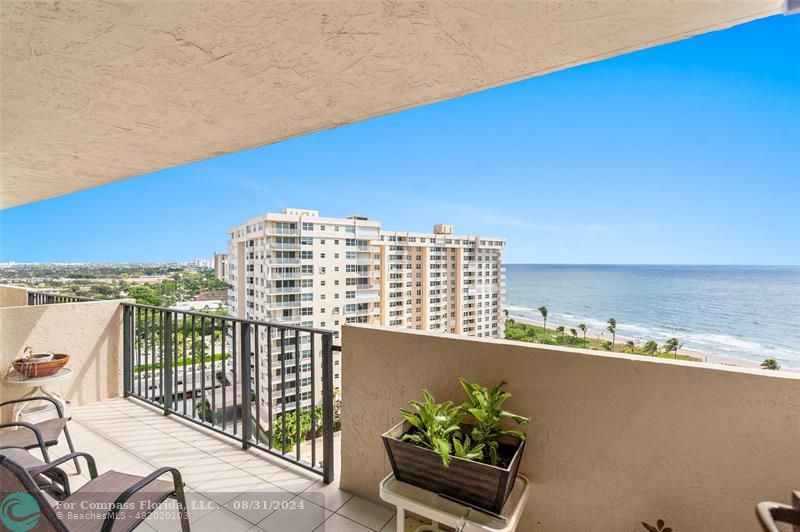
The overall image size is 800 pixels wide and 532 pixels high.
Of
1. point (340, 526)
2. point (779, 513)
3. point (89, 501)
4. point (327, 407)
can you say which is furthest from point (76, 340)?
point (779, 513)

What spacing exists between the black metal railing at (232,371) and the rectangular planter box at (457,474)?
0.82 metres

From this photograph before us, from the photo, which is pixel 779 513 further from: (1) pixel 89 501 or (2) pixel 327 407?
(1) pixel 89 501

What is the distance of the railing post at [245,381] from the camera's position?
2.56m

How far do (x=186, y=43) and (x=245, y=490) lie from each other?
2308 millimetres

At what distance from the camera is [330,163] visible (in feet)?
106

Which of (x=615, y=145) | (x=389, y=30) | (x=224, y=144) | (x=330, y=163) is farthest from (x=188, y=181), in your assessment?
(x=615, y=145)

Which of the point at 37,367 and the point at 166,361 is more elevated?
the point at 37,367

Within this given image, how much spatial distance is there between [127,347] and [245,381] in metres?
1.90

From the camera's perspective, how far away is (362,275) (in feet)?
73.9

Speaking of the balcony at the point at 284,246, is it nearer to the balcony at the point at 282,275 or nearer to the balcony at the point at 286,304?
the balcony at the point at 282,275

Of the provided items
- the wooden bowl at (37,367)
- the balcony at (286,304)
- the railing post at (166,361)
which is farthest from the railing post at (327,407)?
the balcony at (286,304)

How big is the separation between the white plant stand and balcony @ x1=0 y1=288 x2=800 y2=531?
0.21 metres

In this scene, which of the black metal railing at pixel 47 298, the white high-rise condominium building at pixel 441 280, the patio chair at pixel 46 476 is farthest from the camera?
the white high-rise condominium building at pixel 441 280

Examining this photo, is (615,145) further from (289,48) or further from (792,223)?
(289,48)
